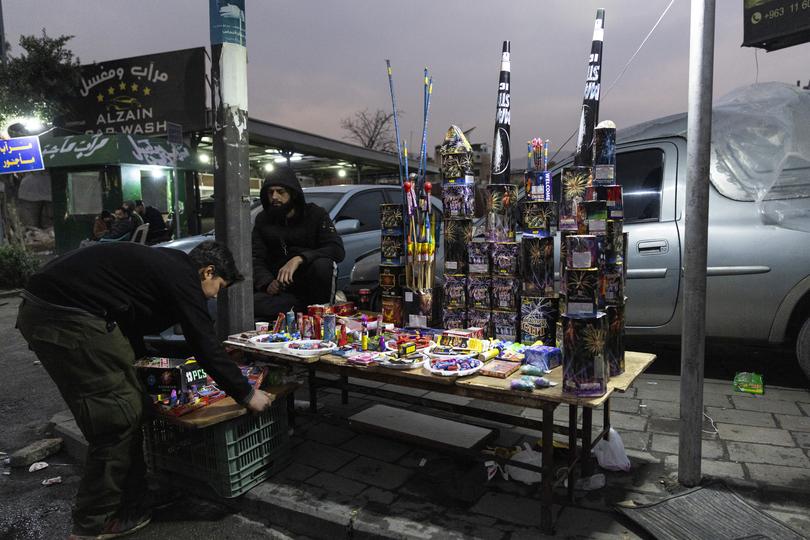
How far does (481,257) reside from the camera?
345cm

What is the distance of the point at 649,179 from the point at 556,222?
74.5 inches

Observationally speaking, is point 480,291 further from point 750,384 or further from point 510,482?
point 750,384

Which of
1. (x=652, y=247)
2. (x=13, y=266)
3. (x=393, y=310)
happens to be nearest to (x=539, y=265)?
(x=393, y=310)

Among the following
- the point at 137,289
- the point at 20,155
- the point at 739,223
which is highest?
the point at 20,155

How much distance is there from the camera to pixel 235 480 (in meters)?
3.00

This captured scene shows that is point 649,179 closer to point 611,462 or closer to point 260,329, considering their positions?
point 611,462

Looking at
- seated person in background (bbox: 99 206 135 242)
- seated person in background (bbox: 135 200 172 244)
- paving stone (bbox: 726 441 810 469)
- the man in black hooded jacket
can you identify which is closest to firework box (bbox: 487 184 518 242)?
the man in black hooded jacket

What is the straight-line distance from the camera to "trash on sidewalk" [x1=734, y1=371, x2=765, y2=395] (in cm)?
446

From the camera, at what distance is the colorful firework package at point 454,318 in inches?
139

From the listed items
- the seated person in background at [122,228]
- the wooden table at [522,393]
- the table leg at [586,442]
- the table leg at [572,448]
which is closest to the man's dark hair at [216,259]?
the wooden table at [522,393]

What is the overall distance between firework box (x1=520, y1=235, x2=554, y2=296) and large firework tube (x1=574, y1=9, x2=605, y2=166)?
632mm

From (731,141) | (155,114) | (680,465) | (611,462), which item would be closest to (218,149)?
(611,462)

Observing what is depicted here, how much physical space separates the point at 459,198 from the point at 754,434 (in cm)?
247

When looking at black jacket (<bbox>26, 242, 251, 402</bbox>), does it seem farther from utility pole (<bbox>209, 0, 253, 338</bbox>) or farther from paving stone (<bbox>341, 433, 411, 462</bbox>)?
utility pole (<bbox>209, 0, 253, 338</bbox>)
